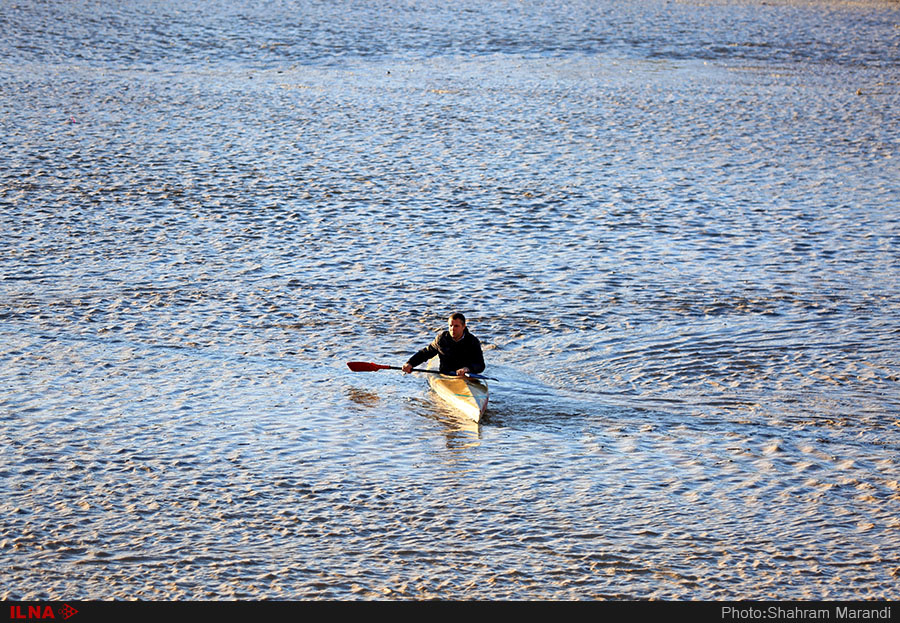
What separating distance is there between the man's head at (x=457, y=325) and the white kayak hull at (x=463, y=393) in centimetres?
61

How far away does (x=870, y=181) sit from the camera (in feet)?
93.8

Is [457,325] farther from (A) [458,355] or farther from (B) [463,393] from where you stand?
(B) [463,393]

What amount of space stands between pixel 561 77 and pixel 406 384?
1089 inches

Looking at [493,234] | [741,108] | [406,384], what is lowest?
[406,384]

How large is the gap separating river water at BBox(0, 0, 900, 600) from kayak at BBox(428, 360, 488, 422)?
0.25 m

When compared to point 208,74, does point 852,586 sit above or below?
below

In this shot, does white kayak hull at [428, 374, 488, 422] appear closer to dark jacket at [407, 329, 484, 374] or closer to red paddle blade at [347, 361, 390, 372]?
dark jacket at [407, 329, 484, 374]

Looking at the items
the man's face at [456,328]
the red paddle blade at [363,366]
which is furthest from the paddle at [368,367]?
the man's face at [456,328]

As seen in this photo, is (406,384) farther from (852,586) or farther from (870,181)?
(870,181)

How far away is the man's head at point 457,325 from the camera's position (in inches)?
634

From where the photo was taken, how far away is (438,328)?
61.9ft

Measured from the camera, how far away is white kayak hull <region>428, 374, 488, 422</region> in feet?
50.5
